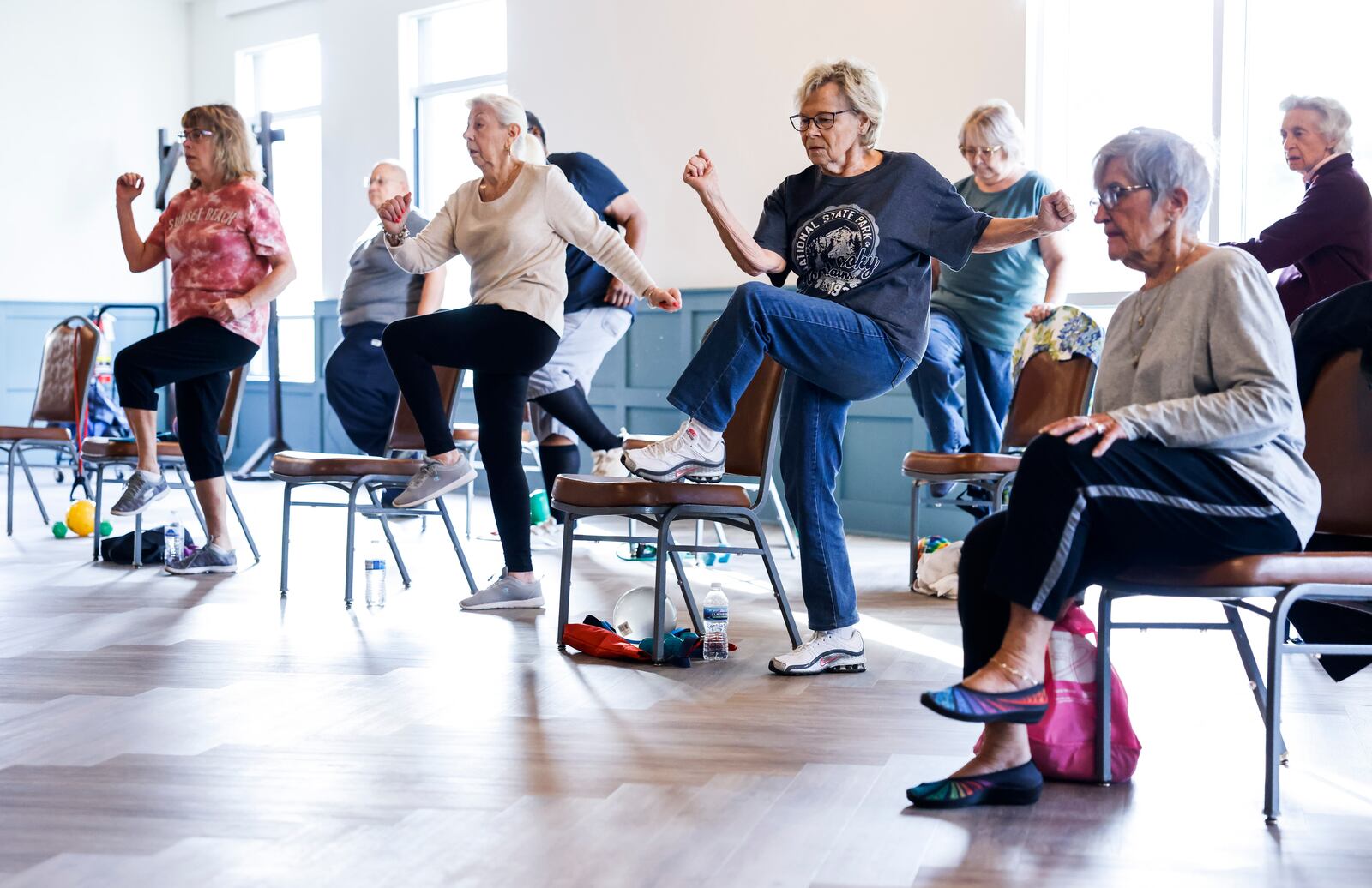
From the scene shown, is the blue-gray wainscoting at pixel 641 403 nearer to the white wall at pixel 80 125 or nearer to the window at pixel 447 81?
the white wall at pixel 80 125

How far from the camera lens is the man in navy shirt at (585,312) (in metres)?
4.45

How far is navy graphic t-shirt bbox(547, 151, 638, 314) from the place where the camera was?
464 centimetres

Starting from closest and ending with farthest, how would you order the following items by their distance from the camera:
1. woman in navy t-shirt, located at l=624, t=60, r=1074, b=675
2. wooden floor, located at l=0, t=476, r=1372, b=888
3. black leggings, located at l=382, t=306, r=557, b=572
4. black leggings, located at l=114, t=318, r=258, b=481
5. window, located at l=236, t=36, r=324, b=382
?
wooden floor, located at l=0, t=476, r=1372, b=888
woman in navy t-shirt, located at l=624, t=60, r=1074, b=675
black leggings, located at l=382, t=306, r=557, b=572
black leggings, located at l=114, t=318, r=258, b=481
window, located at l=236, t=36, r=324, b=382

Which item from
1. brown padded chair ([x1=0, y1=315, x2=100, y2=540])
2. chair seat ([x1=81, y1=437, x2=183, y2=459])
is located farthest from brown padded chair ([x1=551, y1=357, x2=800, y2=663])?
brown padded chair ([x1=0, y1=315, x2=100, y2=540])

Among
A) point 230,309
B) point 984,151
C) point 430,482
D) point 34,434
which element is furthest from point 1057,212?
point 34,434

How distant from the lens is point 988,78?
5.55m

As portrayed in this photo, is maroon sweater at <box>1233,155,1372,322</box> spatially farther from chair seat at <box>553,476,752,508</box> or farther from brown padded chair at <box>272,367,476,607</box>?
brown padded chair at <box>272,367,476,607</box>

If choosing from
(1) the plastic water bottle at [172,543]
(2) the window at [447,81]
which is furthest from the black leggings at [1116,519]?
(2) the window at [447,81]

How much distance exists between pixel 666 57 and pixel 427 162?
2145 millimetres

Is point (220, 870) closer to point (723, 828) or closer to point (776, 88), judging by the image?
point (723, 828)

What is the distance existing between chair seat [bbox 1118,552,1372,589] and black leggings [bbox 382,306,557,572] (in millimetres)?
2000

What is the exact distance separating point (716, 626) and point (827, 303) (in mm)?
872

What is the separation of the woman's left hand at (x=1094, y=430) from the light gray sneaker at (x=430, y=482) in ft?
6.89

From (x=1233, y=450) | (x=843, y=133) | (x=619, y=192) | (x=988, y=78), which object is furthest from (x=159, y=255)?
(x=1233, y=450)
